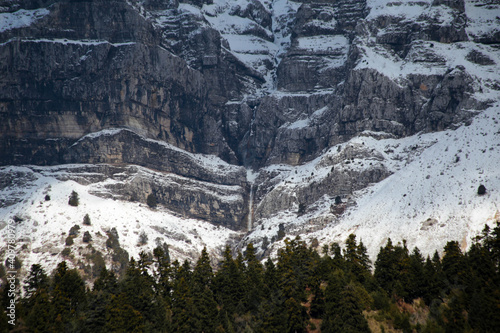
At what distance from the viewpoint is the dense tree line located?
8619 cm

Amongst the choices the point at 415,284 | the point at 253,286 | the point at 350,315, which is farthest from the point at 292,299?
the point at 415,284

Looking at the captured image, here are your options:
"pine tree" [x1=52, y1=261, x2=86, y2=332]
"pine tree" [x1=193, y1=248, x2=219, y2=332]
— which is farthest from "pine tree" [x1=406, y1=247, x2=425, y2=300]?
"pine tree" [x1=52, y1=261, x2=86, y2=332]

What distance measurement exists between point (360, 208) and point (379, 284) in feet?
277

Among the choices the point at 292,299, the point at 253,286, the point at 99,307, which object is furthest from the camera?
the point at 253,286

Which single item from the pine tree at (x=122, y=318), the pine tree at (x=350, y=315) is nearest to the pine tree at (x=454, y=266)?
the pine tree at (x=350, y=315)

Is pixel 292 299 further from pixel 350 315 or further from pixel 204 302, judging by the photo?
pixel 204 302

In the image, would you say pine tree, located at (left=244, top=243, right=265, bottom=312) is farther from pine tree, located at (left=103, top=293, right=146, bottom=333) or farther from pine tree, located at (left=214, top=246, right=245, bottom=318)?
pine tree, located at (left=103, top=293, right=146, bottom=333)

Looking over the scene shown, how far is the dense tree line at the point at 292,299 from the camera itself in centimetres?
8619

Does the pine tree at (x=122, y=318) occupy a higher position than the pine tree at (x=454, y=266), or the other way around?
the pine tree at (x=454, y=266)

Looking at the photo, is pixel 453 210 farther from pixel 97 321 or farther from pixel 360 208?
pixel 97 321

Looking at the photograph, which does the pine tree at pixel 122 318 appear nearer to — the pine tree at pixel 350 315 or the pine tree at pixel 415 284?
the pine tree at pixel 350 315

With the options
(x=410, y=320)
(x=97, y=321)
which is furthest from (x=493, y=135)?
(x=97, y=321)

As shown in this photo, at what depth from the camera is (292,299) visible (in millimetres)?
92938

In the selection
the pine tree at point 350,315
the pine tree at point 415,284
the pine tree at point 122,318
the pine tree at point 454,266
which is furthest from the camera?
the pine tree at point 415,284
